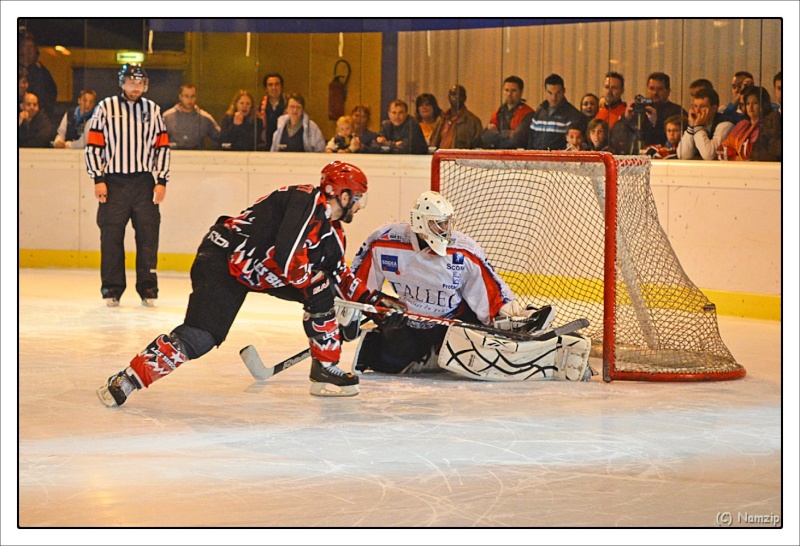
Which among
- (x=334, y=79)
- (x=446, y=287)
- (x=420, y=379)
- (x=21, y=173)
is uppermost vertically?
(x=334, y=79)

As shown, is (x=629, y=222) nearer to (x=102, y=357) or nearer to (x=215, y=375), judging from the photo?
(x=215, y=375)

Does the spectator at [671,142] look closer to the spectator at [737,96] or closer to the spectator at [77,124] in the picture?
the spectator at [737,96]

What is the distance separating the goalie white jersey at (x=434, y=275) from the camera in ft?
16.4

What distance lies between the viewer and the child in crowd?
8164 millimetres

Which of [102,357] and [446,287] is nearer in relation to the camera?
[446,287]

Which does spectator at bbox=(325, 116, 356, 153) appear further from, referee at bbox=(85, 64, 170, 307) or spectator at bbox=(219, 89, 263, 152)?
referee at bbox=(85, 64, 170, 307)

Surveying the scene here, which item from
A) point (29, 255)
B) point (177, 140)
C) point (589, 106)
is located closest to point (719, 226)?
point (589, 106)

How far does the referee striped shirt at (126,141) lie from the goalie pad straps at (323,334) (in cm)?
277

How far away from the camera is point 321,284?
4410 mm

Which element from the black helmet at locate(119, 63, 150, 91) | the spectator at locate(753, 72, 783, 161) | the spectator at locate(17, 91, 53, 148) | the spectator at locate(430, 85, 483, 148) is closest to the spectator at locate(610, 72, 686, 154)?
the spectator at locate(753, 72, 783, 161)

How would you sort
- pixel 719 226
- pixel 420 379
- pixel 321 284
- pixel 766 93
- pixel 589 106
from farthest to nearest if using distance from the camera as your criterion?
pixel 589 106, pixel 766 93, pixel 719 226, pixel 420 379, pixel 321 284

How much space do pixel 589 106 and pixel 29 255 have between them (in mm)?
4094

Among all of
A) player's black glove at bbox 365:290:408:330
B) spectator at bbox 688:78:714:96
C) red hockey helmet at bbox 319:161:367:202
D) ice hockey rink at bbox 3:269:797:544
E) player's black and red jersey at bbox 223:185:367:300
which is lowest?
ice hockey rink at bbox 3:269:797:544

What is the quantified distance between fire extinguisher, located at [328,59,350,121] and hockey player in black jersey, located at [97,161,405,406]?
A: 473 cm
